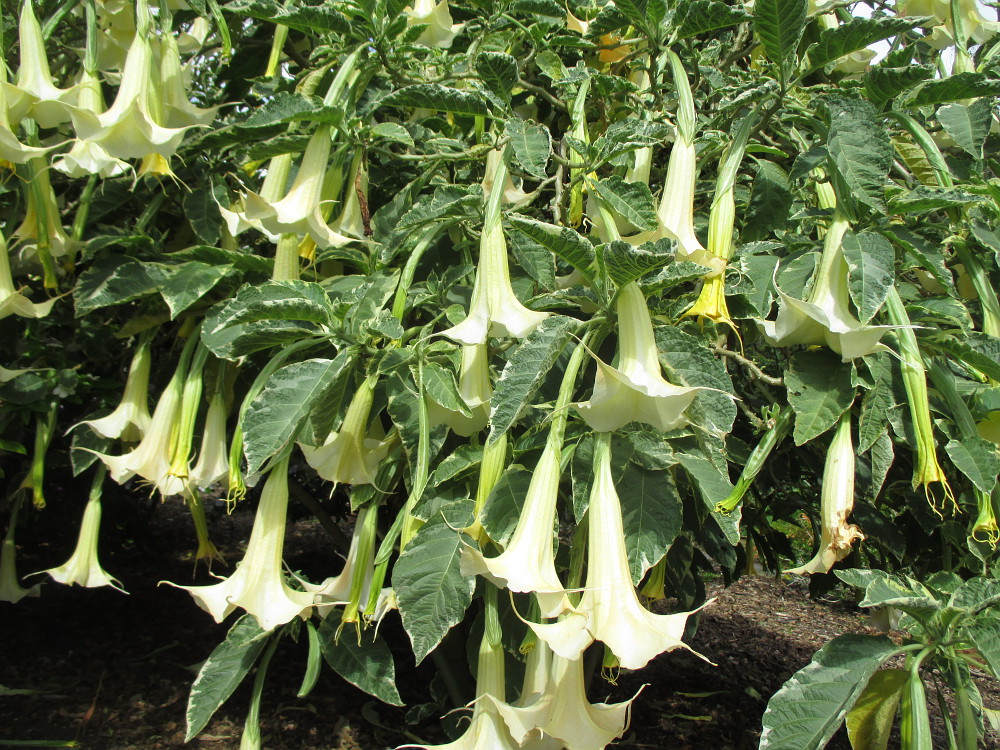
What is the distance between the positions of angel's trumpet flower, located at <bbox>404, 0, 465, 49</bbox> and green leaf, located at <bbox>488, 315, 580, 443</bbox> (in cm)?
99

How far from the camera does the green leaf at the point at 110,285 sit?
1.59 meters

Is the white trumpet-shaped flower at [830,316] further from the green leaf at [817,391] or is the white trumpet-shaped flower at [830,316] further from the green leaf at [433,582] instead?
the green leaf at [433,582]

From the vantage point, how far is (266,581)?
127 cm

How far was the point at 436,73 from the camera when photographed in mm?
1764

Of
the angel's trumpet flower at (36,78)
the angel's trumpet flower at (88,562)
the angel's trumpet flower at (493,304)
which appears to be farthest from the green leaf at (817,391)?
the angel's trumpet flower at (88,562)

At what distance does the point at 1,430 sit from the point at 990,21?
2393mm

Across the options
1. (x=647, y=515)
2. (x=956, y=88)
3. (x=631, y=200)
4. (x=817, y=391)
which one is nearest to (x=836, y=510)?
(x=817, y=391)

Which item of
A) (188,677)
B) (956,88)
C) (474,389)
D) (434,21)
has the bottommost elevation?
(188,677)

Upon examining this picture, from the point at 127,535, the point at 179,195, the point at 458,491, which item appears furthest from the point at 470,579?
the point at 127,535

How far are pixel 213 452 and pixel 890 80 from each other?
4.41 feet

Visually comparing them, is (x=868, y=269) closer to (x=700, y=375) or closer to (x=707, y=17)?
(x=700, y=375)

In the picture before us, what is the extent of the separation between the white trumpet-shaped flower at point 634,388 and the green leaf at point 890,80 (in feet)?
1.70

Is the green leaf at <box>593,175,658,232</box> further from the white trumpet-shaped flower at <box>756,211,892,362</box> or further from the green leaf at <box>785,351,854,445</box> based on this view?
the green leaf at <box>785,351,854,445</box>

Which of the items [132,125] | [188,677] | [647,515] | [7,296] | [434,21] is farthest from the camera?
[188,677]
